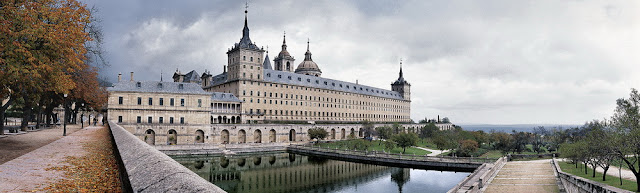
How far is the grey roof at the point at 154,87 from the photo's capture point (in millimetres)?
53906

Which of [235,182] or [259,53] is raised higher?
[259,53]

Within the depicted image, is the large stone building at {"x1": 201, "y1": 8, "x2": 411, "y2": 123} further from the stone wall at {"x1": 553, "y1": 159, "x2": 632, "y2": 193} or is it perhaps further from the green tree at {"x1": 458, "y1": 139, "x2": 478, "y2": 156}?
the stone wall at {"x1": 553, "y1": 159, "x2": 632, "y2": 193}

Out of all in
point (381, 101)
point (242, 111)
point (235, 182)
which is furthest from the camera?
point (381, 101)

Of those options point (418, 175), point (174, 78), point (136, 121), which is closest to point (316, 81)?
point (174, 78)

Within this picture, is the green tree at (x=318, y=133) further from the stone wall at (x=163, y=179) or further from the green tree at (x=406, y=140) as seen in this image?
the stone wall at (x=163, y=179)

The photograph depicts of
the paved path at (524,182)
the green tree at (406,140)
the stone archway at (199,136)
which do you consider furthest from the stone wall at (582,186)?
the stone archway at (199,136)

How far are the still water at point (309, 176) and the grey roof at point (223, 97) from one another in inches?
749

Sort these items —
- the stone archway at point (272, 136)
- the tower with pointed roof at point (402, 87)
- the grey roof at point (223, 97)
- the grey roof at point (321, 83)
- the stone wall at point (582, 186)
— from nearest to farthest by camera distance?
the stone wall at point (582, 186), the stone archway at point (272, 136), the grey roof at point (223, 97), the grey roof at point (321, 83), the tower with pointed roof at point (402, 87)

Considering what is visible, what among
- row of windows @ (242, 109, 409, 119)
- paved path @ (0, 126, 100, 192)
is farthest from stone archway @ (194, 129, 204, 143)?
paved path @ (0, 126, 100, 192)

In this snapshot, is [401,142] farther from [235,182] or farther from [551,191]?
[551,191]

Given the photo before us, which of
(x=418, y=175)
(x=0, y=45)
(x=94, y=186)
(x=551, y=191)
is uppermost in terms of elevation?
(x=0, y=45)

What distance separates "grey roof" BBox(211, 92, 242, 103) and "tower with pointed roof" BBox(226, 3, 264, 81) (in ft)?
13.8

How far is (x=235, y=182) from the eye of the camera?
3456 cm

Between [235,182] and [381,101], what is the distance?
3428 inches
